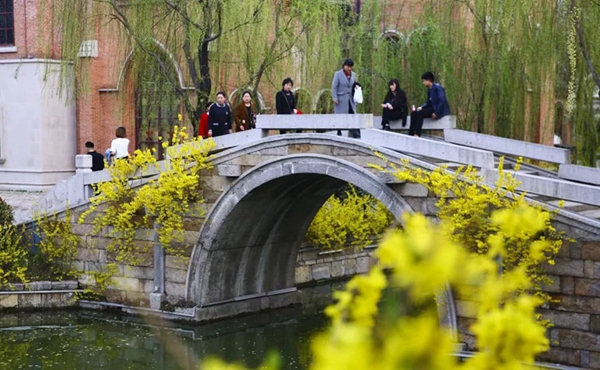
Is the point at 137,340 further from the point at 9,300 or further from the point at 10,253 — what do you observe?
the point at 10,253

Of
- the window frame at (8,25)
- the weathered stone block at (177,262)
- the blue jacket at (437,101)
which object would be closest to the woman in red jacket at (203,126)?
the weathered stone block at (177,262)

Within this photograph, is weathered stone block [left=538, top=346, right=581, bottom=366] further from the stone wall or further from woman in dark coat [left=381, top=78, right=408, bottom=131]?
the stone wall

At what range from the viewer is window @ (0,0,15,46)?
22.5 metres

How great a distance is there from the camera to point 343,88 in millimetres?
12766

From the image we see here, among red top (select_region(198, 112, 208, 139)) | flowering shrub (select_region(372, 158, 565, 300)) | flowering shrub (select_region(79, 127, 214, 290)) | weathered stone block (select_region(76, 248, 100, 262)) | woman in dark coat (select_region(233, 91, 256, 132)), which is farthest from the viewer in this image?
weathered stone block (select_region(76, 248, 100, 262))

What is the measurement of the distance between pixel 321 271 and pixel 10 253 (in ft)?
17.8

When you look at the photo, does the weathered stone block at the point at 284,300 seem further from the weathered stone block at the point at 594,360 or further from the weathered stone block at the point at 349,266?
the weathered stone block at the point at 594,360

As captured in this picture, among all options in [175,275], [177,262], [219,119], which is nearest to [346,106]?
[219,119]

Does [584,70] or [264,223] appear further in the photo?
[264,223]

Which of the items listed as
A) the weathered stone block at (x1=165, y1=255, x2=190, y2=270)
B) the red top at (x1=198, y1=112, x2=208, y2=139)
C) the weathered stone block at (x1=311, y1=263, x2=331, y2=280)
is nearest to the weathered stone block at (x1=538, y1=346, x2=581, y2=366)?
the weathered stone block at (x1=165, y1=255, x2=190, y2=270)

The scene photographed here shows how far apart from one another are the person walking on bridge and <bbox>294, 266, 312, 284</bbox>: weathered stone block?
4.51 metres

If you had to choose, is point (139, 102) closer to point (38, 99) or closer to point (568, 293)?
point (38, 99)

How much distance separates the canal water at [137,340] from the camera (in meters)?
12.2

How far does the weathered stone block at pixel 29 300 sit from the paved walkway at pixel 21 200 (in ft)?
12.8
